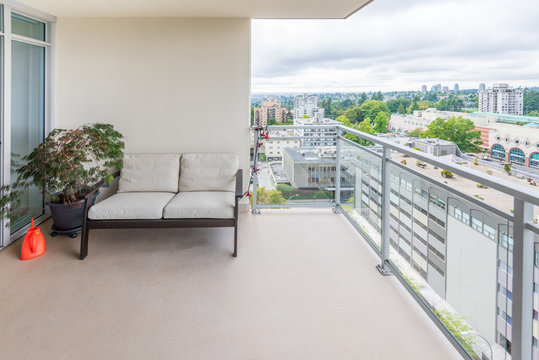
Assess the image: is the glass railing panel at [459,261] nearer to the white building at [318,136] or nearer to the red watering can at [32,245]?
the white building at [318,136]

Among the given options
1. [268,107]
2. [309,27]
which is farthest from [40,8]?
[309,27]

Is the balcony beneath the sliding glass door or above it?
beneath

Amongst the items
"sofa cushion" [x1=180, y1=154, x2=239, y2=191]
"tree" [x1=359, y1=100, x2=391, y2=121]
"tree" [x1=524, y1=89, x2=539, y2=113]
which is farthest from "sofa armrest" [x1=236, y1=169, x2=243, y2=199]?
"tree" [x1=524, y1=89, x2=539, y2=113]

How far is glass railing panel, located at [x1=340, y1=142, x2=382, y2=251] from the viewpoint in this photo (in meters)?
2.89

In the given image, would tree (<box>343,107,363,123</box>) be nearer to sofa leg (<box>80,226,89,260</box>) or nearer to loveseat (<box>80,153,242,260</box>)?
loveseat (<box>80,153,242,260</box>)

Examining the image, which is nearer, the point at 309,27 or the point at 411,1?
the point at 309,27

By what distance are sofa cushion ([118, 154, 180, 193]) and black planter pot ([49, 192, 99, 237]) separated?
18.5 inches

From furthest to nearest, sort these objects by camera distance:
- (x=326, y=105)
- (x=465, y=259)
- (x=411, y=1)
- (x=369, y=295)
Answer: (x=411, y=1), (x=326, y=105), (x=369, y=295), (x=465, y=259)

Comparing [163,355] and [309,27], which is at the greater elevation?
[309,27]

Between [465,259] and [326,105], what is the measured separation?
3632 mm

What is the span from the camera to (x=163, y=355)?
173 cm

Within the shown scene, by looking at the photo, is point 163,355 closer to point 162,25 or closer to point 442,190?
point 442,190

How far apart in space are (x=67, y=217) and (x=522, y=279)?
144 inches

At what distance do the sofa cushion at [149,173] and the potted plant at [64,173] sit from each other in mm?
174
